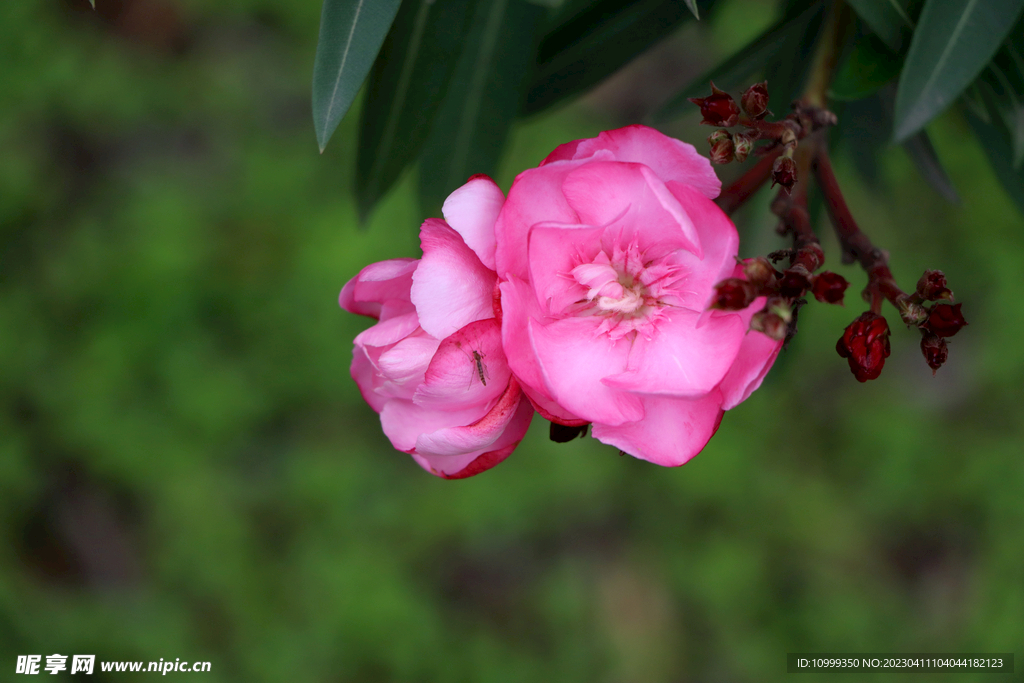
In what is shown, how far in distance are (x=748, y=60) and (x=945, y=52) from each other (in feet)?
1.43

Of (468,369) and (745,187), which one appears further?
(745,187)

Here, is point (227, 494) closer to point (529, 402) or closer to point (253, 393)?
point (253, 393)

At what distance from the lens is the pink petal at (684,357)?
602mm

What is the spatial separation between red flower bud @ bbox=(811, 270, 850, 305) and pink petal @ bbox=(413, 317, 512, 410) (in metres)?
0.28

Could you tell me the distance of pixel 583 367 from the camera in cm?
64

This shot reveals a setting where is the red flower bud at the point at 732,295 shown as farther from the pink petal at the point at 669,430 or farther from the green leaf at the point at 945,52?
the green leaf at the point at 945,52

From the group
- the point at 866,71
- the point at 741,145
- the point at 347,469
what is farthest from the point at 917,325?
the point at 347,469

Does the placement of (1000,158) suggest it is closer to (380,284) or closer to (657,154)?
(657,154)

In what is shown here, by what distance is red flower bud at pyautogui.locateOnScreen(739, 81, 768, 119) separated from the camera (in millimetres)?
697

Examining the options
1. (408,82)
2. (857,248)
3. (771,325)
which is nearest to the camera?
(771,325)

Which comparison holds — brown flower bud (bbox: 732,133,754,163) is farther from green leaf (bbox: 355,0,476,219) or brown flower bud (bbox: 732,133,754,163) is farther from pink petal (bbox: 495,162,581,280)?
green leaf (bbox: 355,0,476,219)

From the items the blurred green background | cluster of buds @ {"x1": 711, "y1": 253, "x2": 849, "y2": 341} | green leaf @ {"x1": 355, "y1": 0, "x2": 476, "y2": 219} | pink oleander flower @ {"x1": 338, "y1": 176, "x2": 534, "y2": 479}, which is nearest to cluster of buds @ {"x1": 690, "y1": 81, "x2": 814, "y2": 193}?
cluster of buds @ {"x1": 711, "y1": 253, "x2": 849, "y2": 341}

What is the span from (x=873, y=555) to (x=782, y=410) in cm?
57

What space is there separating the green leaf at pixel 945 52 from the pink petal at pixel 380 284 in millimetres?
536
